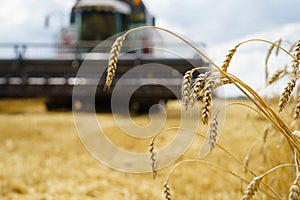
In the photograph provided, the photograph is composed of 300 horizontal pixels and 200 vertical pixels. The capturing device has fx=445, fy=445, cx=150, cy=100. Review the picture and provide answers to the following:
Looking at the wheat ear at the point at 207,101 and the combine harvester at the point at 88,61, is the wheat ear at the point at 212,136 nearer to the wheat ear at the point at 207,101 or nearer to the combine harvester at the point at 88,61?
the wheat ear at the point at 207,101

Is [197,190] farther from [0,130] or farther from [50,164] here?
[0,130]

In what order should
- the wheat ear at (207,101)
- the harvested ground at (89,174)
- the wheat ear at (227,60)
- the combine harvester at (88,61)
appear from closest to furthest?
the wheat ear at (207,101) → the wheat ear at (227,60) → the harvested ground at (89,174) → the combine harvester at (88,61)

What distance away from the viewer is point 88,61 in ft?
35.1

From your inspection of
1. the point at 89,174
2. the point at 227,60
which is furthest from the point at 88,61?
the point at 227,60

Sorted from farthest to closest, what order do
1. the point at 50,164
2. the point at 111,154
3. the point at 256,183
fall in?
1. the point at 111,154
2. the point at 50,164
3. the point at 256,183

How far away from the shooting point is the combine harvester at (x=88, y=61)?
10773 mm

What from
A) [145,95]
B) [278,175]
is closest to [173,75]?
[145,95]

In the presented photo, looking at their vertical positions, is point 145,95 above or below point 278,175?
below

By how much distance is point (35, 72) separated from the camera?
1136 cm

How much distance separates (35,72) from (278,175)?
32.8 ft

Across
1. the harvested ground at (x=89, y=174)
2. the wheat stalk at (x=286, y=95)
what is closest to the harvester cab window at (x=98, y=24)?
the harvested ground at (x=89, y=174)

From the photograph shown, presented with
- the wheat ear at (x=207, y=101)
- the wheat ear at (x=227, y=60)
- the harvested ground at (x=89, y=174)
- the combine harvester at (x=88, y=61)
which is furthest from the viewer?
the combine harvester at (x=88, y=61)

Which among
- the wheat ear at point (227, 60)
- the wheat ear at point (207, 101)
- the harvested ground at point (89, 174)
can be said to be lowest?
the harvested ground at point (89, 174)

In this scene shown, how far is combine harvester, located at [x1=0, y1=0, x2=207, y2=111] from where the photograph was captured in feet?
35.3
